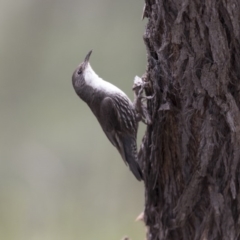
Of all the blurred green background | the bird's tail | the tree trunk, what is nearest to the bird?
the bird's tail

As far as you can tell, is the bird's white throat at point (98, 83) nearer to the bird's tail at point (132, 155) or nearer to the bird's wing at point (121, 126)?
the bird's wing at point (121, 126)

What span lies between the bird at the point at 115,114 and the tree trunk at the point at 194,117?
0.53 metres

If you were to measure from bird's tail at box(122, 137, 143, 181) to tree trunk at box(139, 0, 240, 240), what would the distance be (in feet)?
0.85

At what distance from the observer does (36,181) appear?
546 centimetres

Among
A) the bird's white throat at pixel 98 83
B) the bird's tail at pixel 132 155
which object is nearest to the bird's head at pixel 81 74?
the bird's white throat at pixel 98 83

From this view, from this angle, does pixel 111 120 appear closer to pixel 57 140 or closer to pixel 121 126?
pixel 121 126

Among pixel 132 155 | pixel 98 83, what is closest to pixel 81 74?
pixel 98 83

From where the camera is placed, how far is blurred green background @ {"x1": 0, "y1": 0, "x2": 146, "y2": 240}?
515cm

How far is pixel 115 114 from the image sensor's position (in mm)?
3246

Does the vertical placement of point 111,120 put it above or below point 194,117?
below

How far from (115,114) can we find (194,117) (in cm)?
89

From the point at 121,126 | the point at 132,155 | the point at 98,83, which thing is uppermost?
the point at 98,83

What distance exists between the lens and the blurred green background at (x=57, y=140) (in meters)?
5.15

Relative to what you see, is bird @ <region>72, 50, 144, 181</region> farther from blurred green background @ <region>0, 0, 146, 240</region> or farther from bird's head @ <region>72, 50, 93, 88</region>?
blurred green background @ <region>0, 0, 146, 240</region>
